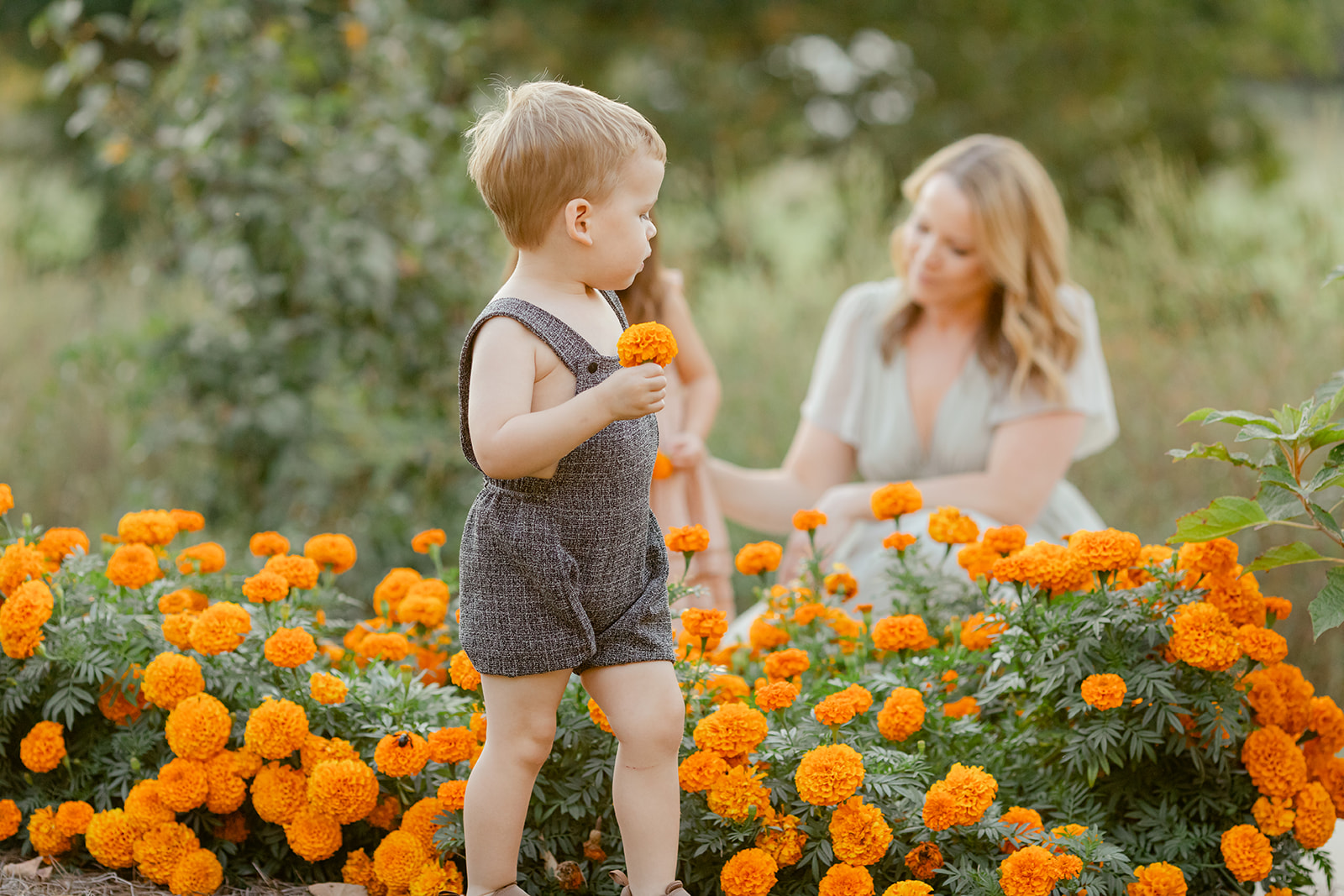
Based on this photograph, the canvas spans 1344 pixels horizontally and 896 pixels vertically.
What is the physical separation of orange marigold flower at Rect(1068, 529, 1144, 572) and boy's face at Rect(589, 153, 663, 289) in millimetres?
Answer: 863

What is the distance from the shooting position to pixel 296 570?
79.1 inches

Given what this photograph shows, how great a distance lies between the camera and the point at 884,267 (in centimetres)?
578

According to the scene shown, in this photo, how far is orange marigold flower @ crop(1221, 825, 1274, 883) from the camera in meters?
1.74

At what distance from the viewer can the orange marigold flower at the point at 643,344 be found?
4.46 feet

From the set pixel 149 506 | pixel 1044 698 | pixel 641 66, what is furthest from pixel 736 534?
pixel 641 66

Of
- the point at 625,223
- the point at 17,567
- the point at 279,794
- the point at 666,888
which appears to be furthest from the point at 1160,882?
the point at 17,567

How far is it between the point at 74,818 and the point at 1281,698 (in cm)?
196

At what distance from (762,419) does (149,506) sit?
2.31 meters

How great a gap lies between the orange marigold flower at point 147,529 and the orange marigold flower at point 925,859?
1.40 m

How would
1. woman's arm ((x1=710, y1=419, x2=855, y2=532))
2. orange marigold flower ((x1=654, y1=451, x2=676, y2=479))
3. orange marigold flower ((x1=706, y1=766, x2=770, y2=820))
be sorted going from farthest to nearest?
woman's arm ((x1=710, y1=419, x2=855, y2=532)), orange marigold flower ((x1=654, y1=451, x2=676, y2=479)), orange marigold flower ((x1=706, y1=766, x2=770, y2=820))

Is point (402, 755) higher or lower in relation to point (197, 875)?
higher

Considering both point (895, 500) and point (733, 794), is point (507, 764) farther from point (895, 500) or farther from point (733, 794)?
point (895, 500)

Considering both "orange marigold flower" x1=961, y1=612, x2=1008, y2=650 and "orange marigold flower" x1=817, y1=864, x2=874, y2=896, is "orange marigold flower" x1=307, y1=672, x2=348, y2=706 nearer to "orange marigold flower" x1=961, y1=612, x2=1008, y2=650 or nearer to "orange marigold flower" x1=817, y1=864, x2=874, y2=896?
"orange marigold flower" x1=817, y1=864, x2=874, y2=896

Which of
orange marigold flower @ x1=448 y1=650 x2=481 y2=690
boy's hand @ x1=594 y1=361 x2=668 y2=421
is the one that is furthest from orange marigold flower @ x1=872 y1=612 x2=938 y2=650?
boy's hand @ x1=594 y1=361 x2=668 y2=421
